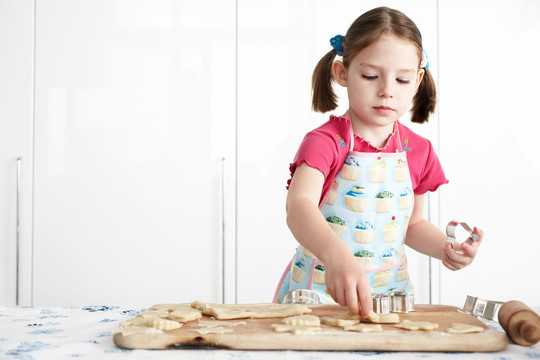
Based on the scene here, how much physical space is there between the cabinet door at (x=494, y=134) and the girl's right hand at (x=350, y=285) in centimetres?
161

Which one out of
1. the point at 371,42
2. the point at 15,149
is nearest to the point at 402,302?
the point at 371,42

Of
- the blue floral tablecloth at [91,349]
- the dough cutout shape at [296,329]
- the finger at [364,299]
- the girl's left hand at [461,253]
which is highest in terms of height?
the girl's left hand at [461,253]

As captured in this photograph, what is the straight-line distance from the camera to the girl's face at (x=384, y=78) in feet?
3.01

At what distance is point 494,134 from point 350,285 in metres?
1.75

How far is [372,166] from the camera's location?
1028mm

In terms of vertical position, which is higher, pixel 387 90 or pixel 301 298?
pixel 387 90

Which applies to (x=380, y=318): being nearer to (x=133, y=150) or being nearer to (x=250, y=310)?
(x=250, y=310)

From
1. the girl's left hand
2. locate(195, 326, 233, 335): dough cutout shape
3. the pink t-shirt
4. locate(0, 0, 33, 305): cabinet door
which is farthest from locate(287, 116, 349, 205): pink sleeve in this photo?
locate(0, 0, 33, 305): cabinet door

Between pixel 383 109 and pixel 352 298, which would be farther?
pixel 383 109

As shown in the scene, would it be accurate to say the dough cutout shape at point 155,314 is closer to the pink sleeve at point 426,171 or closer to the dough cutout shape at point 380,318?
the dough cutout shape at point 380,318

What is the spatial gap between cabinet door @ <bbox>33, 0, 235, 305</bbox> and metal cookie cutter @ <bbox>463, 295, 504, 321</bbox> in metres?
1.42

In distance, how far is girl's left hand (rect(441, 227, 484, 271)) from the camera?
903 mm

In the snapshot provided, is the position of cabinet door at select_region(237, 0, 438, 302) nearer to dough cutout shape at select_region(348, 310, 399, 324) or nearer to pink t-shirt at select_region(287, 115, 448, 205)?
pink t-shirt at select_region(287, 115, 448, 205)

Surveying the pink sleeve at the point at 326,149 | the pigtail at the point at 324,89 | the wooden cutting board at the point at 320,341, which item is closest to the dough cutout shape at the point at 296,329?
the wooden cutting board at the point at 320,341
